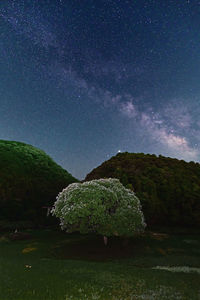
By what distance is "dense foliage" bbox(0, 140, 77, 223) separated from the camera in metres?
32.8

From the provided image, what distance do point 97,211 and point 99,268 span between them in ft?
14.2

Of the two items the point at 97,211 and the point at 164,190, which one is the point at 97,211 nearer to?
the point at 97,211

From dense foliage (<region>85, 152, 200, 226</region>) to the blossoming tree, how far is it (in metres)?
8.38

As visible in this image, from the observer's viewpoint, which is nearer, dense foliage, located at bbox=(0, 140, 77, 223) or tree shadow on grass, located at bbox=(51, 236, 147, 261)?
tree shadow on grass, located at bbox=(51, 236, 147, 261)

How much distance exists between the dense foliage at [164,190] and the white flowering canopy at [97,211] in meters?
8.42

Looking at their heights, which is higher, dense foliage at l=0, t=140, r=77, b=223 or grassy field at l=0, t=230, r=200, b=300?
dense foliage at l=0, t=140, r=77, b=223

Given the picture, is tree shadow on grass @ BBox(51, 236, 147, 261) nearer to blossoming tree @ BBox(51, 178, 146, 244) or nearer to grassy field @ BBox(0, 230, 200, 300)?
grassy field @ BBox(0, 230, 200, 300)

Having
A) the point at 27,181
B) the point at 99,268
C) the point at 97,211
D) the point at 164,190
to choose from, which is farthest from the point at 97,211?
the point at 27,181

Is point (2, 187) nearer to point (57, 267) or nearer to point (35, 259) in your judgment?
point (35, 259)

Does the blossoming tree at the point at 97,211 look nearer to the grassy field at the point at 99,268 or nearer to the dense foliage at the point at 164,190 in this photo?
the grassy field at the point at 99,268

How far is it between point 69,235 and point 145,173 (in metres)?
12.0

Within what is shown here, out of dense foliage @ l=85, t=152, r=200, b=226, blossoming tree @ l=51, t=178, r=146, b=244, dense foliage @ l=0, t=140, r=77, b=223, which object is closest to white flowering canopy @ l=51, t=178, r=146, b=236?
blossoming tree @ l=51, t=178, r=146, b=244

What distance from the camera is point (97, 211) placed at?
18188mm

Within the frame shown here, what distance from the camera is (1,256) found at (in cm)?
1814
